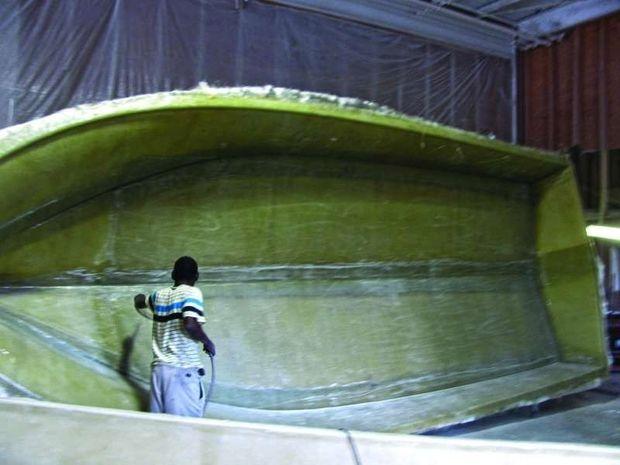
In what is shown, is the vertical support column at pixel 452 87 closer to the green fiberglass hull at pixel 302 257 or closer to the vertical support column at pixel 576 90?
the vertical support column at pixel 576 90

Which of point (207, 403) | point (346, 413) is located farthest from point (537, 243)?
point (207, 403)

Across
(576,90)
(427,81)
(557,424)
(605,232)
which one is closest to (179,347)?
(557,424)

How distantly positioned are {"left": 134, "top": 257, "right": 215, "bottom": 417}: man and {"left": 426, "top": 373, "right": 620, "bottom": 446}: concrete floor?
1.26 m

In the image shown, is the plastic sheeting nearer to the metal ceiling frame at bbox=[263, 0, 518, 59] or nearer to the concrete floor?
the metal ceiling frame at bbox=[263, 0, 518, 59]

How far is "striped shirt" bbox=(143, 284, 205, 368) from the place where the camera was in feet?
8.26

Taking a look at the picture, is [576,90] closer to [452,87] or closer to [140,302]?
[452,87]

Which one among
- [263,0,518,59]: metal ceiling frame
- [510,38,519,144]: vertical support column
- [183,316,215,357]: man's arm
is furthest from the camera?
[510,38,519,144]: vertical support column

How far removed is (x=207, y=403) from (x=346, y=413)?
72cm

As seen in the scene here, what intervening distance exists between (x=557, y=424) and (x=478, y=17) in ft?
17.1

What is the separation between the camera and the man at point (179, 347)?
2.49 m

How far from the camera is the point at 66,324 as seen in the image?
265 cm

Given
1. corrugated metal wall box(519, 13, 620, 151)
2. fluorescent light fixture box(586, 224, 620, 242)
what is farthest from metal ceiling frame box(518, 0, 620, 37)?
fluorescent light fixture box(586, 224, 620, 242)

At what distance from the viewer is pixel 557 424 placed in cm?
329

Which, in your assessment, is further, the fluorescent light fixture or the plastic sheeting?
the fluorescent light fixture
